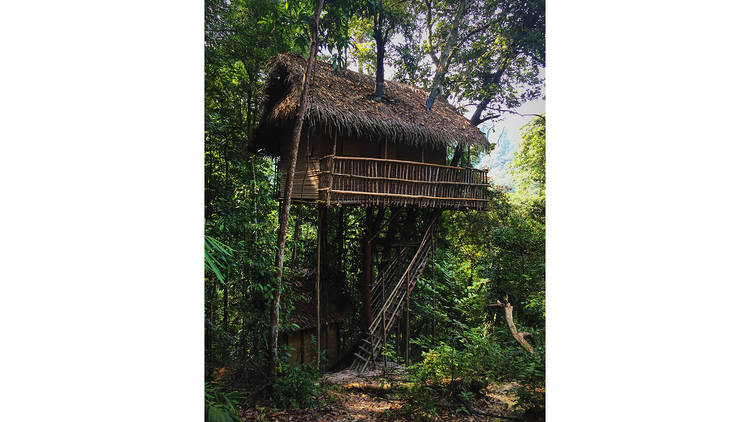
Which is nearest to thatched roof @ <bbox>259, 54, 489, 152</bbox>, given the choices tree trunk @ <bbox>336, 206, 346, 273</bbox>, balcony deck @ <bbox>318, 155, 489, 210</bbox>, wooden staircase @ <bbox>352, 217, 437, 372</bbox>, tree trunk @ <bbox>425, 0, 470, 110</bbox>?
tree trunk @ <bbox>425, 0, 470, 110</bbox>

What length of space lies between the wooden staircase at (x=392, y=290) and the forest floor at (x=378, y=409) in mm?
1641

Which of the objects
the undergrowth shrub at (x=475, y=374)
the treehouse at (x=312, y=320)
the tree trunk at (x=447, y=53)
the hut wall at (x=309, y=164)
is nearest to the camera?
the undergrowth shrub at (x=475, y=374)

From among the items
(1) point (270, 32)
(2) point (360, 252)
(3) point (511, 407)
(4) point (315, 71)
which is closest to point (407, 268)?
(2) point (360, 252)

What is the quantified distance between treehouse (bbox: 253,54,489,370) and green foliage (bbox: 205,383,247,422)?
793 mm

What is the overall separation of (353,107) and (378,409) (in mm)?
2944

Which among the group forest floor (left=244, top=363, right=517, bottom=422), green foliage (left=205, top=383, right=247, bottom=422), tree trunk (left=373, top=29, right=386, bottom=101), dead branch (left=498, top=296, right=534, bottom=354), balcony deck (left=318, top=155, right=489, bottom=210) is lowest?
forest floor (left=244, top=363, right=517, bottom=422)

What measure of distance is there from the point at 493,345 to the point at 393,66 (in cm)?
264

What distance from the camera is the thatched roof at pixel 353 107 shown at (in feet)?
10.5

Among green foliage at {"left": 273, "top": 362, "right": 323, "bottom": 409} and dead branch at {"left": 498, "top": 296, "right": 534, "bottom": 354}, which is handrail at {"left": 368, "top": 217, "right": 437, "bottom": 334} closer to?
dead branch at {"left": 498, "top": 296, "right": 534, "bottom": 354}

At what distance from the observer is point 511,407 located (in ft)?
8.18

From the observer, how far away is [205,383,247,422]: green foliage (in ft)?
7.77

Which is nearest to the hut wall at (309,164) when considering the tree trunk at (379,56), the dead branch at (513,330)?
the tree trunk at (379,56)

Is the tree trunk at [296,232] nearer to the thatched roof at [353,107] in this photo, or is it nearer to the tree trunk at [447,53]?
the thatched roof at [353,107]

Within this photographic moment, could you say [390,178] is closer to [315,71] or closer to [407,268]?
[315,71]
